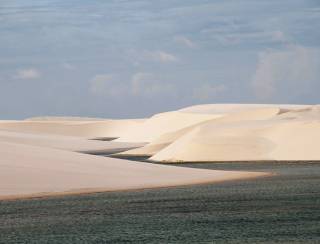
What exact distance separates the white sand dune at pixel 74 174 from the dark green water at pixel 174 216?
4290 millimetres

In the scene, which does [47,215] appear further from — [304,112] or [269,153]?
[304,112]

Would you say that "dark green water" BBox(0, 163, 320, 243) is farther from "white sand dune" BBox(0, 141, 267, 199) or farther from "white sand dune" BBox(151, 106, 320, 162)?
"white sand dune" BBox(151, 106, 320, 162)

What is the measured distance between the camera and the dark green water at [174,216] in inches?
1019

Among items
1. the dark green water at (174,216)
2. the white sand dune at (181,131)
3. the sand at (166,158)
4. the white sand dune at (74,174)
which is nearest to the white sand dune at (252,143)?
the sand at (166,158)

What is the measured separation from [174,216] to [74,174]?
2050cm

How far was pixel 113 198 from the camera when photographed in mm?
39094

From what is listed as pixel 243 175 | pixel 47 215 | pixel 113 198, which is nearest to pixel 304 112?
pixel 243 175

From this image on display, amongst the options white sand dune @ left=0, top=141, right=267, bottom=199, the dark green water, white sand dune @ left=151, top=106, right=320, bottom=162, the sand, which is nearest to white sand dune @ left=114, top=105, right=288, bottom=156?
the sand

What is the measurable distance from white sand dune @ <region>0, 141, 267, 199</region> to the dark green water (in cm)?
429

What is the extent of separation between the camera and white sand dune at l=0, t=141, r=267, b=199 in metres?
45.1

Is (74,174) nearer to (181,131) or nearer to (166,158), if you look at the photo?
(166,158)

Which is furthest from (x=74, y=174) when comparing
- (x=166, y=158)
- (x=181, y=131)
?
(x=181, y=131)

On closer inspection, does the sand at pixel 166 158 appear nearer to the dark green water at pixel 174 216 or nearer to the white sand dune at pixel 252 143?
the white sand dune at pixel 252 143

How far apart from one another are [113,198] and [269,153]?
1693 inches
